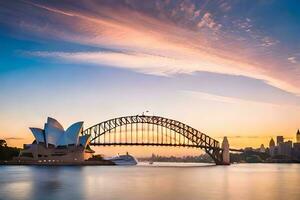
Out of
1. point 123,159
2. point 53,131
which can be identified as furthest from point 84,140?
point 123,159

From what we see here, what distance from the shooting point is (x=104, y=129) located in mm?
151250

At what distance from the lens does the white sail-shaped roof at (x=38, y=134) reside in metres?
134

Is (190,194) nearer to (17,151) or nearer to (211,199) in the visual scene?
(211,199)

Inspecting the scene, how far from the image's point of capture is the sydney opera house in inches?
5256

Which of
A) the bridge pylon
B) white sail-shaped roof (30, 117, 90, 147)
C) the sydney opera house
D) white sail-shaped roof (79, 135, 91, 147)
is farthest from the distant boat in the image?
the bridge pylon

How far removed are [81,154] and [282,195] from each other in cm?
10405

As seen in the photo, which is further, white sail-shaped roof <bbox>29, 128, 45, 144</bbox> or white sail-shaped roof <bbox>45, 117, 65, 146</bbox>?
white sail-shaped roof <bbox>29, 128, 45, 144</bbox>

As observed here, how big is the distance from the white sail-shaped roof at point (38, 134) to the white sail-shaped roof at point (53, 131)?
2691 millimetres

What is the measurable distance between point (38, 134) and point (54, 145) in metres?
6.18

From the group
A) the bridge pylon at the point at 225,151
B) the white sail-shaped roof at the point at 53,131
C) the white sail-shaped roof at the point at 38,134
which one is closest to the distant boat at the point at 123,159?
the white sail-shaped roof at the point at 53,131

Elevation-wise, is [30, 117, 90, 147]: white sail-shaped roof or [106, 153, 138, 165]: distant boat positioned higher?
[30, 117, 90, 147]: white sail-shaped roof

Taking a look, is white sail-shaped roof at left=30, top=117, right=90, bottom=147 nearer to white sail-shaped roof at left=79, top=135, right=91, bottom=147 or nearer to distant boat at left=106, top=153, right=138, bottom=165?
white sail-shaped roof at left=79, top=135, right=91, bottom=147

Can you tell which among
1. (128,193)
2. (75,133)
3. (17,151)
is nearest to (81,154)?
(75,133)

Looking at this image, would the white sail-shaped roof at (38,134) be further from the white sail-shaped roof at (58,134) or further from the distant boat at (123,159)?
the distant boat at (123,159)
